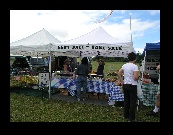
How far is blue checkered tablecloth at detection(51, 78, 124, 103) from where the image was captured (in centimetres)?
824

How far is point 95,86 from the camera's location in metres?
9.61

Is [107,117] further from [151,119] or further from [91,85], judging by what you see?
[91,85]


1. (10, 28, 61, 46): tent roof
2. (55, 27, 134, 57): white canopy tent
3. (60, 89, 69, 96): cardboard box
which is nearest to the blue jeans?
(55, 27, 134, 57): white canopy tent

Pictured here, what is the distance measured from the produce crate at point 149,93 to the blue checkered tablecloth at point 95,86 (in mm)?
789

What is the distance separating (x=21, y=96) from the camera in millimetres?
10273

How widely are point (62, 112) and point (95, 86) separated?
234 centimetres

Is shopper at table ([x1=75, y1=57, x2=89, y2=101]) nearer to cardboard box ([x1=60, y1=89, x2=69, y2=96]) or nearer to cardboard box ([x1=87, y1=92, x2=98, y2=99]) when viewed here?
cardboard box ([x1=87, y1=92, x2=98, y2=99])

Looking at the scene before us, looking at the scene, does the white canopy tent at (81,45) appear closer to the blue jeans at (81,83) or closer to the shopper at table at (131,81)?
the blue jeans at (81,83)

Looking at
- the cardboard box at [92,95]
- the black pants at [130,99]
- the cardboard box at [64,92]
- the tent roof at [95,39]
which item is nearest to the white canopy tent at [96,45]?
the tent roof at [95,39]

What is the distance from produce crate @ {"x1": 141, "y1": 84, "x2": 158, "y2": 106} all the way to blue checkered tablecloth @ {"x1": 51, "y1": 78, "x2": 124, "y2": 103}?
79 centimetres

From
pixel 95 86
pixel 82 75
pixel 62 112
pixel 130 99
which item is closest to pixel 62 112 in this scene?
pixel 62 112

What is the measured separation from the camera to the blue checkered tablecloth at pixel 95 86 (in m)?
8.24
